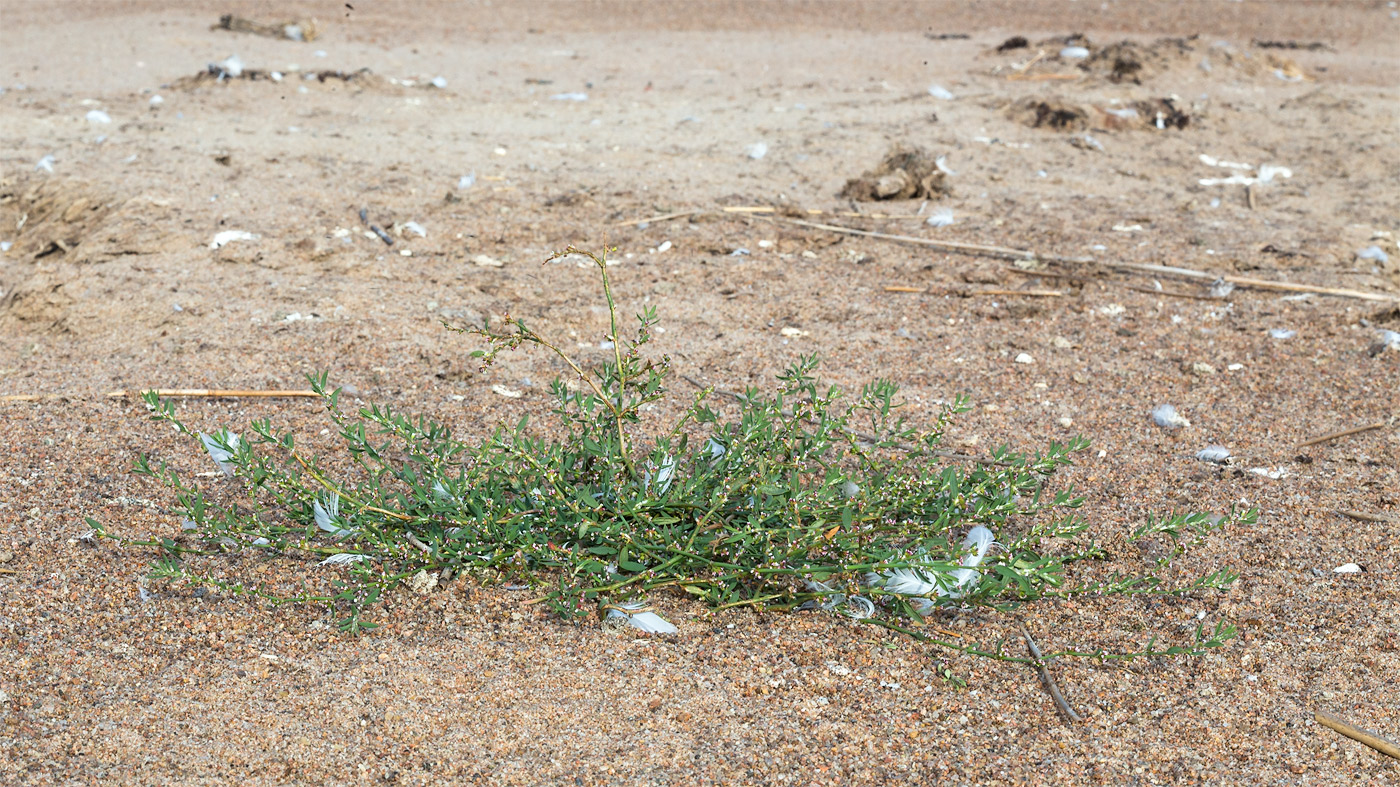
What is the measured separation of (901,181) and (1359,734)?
11.0 ft

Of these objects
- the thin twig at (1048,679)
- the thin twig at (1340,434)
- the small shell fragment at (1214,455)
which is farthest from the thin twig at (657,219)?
the thin twig at (1048,679)

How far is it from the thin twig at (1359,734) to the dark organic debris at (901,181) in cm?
323

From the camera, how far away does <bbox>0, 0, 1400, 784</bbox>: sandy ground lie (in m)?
1.62

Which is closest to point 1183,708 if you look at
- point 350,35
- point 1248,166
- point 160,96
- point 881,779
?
point 881,779

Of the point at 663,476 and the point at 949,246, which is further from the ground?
the point at 663,476

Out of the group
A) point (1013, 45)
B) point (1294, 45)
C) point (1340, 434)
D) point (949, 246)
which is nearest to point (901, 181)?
point (949, 246)

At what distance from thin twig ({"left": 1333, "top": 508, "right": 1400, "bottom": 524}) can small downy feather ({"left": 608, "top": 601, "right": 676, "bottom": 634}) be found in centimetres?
148

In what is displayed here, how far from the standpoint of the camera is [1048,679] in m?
1.76

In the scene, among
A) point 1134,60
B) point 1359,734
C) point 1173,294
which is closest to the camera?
point 1359,734

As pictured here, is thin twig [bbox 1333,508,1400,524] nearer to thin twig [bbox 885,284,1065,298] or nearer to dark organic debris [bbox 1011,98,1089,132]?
thin twig [bbox 885,284,1065,298]

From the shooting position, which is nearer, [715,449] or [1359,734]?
[1359,734]

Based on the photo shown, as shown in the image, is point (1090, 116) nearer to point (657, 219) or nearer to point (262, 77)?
point (657, 219)

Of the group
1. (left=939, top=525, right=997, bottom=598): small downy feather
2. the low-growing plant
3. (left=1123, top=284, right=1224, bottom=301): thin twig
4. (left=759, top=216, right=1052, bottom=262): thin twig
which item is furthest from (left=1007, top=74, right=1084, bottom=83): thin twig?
(left=939, top=525, right=997, bottom=598): small downy feather

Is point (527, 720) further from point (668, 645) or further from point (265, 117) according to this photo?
point (265, 117)
